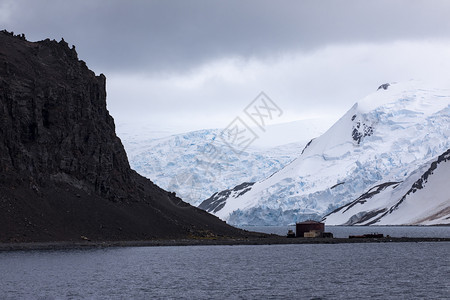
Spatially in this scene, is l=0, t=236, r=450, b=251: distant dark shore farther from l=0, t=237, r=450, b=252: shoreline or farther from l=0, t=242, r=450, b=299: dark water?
l=0, t=242, r=450, b=299: dark water

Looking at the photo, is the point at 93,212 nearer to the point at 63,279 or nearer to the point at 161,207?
the point at 161,207

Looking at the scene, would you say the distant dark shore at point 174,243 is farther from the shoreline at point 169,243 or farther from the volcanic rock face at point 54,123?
the volcanic rock face at point 54,123

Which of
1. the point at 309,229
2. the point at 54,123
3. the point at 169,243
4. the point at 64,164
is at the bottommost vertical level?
the point at 169,243

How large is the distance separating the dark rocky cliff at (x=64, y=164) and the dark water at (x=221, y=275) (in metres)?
13.9

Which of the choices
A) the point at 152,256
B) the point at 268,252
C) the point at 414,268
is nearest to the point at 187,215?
the point at 268,252

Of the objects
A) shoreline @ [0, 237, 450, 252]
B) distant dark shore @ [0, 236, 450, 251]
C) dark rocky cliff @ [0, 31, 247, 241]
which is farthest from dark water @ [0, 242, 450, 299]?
dark rocky cliff @ [0, 31, 247, 241]

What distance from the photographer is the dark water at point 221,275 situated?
206 ft

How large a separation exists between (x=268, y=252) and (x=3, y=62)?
63.0 meters

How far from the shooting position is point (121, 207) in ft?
452

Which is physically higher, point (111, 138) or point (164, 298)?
point (111, 138)

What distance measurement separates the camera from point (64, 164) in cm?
13650

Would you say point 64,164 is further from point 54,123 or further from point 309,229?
point 309,229

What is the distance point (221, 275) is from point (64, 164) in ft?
214

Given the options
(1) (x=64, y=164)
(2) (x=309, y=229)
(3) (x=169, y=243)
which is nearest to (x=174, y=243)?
(3) (x=169, y=243)
